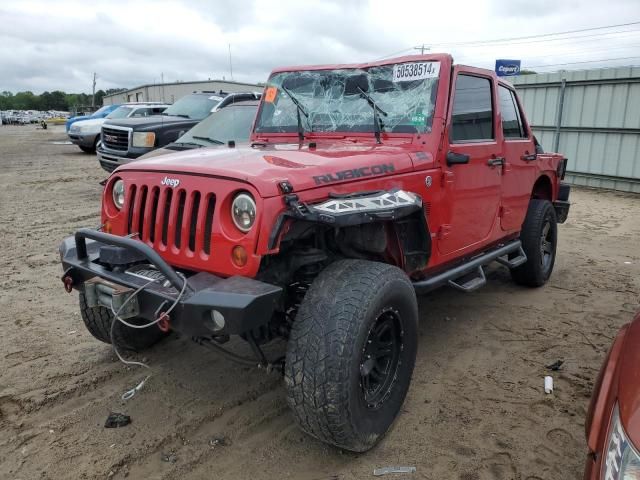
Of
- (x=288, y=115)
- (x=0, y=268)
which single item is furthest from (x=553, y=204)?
(x=0, y=268)

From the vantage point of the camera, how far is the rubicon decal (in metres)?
2.73

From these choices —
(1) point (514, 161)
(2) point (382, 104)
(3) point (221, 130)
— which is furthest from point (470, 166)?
(3) point (221, 130)

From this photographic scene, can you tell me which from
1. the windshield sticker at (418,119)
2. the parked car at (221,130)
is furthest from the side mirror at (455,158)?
the parked car at (221,130)

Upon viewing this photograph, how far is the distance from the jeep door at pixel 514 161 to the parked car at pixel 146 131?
21.0 ft

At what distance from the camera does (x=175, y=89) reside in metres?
35.2

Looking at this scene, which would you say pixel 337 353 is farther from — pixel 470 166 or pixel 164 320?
pixel 470 166

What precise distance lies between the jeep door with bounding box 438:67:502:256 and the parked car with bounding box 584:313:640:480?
5.63ft

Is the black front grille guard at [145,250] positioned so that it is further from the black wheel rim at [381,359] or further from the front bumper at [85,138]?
the front bumper at [85,138]

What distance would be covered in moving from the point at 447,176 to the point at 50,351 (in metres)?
3.04

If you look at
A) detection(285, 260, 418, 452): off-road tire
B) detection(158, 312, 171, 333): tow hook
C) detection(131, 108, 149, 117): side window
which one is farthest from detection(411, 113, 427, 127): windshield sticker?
detection(131, 108, 149, 117): side window

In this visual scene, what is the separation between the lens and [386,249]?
3.21 metres

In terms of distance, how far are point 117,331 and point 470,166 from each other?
106 inches

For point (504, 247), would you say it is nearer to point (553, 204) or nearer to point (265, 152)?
point (553, 204)

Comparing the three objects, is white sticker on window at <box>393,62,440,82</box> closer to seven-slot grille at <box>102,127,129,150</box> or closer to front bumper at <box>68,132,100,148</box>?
seven-slot grille at <box>102,127,129,150</box>
